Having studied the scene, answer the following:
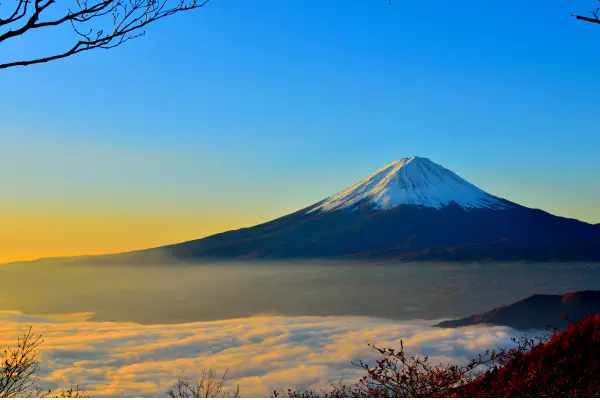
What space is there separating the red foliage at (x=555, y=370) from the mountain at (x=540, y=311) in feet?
358

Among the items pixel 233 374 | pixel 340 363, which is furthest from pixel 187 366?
pixel 340 363

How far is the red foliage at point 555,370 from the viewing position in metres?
7.66

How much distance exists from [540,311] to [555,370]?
442 feet

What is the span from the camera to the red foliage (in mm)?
7660

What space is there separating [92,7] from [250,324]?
619ft

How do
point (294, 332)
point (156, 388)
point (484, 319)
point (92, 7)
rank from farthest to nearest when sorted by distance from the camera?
point (294, 332), point (484, 319), point (156, 388), point (92, 7)

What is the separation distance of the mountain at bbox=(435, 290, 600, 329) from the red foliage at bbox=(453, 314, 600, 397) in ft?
358

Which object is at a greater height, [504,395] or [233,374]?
[504,395]

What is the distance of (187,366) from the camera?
112 metres

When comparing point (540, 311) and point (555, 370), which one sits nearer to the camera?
point (555, 370)

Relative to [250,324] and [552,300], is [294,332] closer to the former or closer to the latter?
[250,324]

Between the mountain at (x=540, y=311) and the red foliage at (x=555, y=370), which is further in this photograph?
the mountain at (x=540, y=311)

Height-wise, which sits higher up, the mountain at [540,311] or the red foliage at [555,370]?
the red foliage at [555,370]

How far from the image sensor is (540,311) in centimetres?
13175
